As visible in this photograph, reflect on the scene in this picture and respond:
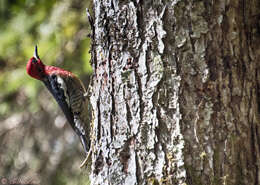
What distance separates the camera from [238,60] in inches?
61.6

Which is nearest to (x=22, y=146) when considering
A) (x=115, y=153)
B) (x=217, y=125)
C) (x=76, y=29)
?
(x=76, y=29)

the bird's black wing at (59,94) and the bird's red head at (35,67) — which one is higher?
the bird's red head at (35,67)

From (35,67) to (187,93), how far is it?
1.80 m

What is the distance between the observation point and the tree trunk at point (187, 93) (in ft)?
4.98

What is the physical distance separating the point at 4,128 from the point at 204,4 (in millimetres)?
3102

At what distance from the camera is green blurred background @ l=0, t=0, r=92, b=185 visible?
314 cm

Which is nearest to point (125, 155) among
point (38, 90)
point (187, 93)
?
point (187, 93)

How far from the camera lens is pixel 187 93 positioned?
1.53m

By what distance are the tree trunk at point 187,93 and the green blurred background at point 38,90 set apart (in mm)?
1300

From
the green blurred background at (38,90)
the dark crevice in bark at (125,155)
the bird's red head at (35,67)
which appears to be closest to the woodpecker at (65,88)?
the bird's red head at (35,67)

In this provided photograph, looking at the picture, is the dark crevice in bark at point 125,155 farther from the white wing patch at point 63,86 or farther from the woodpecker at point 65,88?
the white wing patch at point 63,86

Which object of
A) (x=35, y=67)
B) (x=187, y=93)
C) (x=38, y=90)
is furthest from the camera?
(x=38, y=90)

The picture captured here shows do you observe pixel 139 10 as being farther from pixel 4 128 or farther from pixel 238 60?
pixel 4 128

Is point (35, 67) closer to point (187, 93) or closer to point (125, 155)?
point (125, 155)
